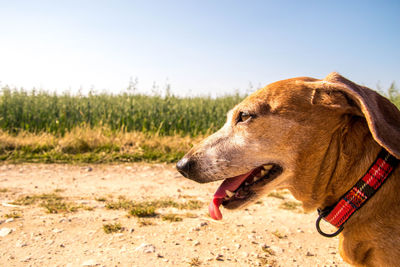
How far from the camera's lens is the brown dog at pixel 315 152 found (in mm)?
2107

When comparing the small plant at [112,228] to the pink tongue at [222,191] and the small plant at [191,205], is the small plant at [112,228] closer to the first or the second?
the small plant at [191,205]

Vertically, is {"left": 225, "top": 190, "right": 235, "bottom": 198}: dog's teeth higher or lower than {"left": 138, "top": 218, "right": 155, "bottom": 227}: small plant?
higher

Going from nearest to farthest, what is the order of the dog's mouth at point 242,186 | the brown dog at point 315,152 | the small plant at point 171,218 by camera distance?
the brown dog at point 315,152 → the dog's mouth at point 242,186 → the small plant at point 171,218

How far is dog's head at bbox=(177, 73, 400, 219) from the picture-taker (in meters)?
2.35

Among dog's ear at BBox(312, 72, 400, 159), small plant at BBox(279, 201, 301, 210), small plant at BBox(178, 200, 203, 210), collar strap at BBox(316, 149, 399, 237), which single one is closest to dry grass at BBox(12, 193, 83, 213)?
small plant at BBox(178, 200, 203, 210)

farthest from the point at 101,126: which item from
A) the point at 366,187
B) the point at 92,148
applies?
the point at 366,187

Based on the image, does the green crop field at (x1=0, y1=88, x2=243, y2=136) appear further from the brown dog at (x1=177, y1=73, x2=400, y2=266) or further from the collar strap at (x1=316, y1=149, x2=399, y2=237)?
the collar strap at (x1=316, y1=149, x2=399, y2=237)

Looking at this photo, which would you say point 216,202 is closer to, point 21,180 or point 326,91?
point 326,91

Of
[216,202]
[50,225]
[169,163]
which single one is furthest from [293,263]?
[169,163]

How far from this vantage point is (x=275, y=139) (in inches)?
100.0

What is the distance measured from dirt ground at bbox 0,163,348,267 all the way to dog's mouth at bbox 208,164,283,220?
62 cm

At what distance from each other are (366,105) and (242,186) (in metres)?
1.17

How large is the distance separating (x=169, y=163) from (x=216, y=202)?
4189 millimetres

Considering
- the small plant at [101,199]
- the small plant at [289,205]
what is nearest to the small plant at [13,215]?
the small plant at [101,199]
